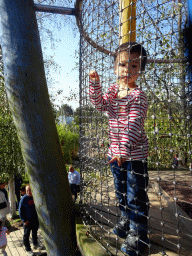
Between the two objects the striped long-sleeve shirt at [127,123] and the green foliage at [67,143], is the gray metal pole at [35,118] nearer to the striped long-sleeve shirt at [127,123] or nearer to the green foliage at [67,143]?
the striped long-sleeve shirt at [127,123]

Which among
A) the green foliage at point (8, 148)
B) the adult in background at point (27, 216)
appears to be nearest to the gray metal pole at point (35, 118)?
A: the adult in background at point (27, 216)

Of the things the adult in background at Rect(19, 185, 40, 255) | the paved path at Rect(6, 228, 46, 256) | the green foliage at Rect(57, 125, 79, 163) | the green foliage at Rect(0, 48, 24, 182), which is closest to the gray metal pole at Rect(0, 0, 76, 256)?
the adult in background at Rect(19, 185, 40, 255)

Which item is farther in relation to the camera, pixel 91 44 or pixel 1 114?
pixel 1 114

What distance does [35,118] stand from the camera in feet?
5.55

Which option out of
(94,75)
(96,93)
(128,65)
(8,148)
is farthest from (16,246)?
(128,65)

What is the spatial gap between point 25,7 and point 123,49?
85cm

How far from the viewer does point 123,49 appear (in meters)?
1.45

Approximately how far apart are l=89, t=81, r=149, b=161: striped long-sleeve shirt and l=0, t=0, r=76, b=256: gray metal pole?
1.59 ft

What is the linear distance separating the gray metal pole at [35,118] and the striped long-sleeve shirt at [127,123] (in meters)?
0.48

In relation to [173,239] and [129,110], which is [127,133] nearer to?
[129,110]

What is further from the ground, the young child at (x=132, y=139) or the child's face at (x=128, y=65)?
the child's face at (x=128, y=65)

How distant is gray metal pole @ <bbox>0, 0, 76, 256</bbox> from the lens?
1.63 m

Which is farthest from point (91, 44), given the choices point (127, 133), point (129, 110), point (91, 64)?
point (127, 133)

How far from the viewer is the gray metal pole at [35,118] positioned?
1.63 metres
